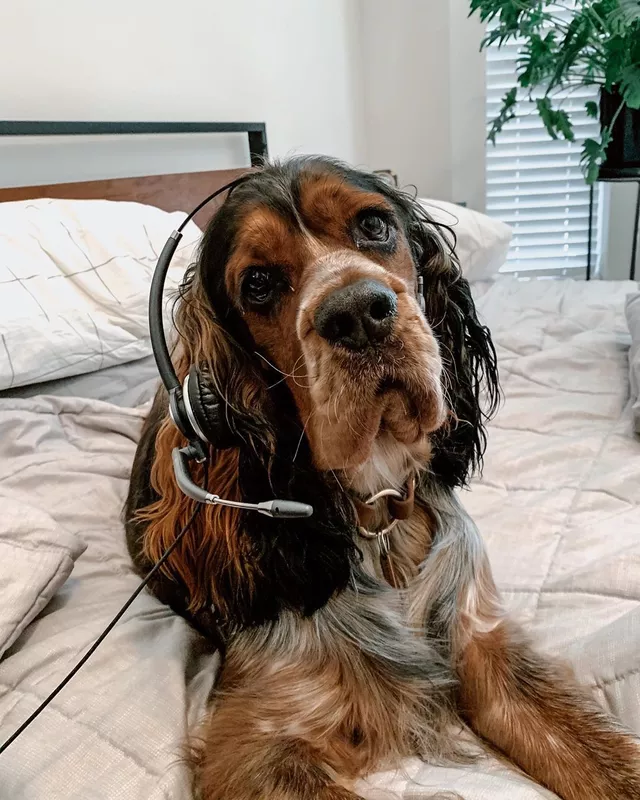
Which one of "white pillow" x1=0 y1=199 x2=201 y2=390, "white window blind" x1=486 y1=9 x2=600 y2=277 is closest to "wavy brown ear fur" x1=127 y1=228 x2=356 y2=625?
"white pillow" x1=0 y1=199 x2=201 y2=390

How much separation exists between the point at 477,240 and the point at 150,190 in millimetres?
1517

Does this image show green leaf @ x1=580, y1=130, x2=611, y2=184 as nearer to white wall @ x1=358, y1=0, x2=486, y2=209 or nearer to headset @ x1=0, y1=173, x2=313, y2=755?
white wall @ x1=358, y1=0, x2=486, y2=209

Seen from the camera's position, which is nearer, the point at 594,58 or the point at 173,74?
the point at 173,74

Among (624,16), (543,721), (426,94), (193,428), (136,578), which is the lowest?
(543,721)

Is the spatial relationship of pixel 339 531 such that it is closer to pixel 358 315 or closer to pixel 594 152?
pixel 358 315

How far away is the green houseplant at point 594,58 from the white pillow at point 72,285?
226 cm

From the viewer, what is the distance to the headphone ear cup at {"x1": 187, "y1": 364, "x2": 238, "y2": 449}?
107 cm

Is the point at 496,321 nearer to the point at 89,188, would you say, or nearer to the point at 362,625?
the point at 89,188

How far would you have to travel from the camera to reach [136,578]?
4.52 ft

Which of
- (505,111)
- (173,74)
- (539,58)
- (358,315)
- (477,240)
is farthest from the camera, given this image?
(505,111)

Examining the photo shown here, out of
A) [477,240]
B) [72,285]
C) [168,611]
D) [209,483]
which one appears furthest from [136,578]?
[477,240]

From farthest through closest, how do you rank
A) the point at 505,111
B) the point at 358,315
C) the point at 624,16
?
1. the point at 505,111
2. the point at 624,16
3. the point at 358,315

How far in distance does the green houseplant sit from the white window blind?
0.44 m

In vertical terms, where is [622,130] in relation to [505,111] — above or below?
below
